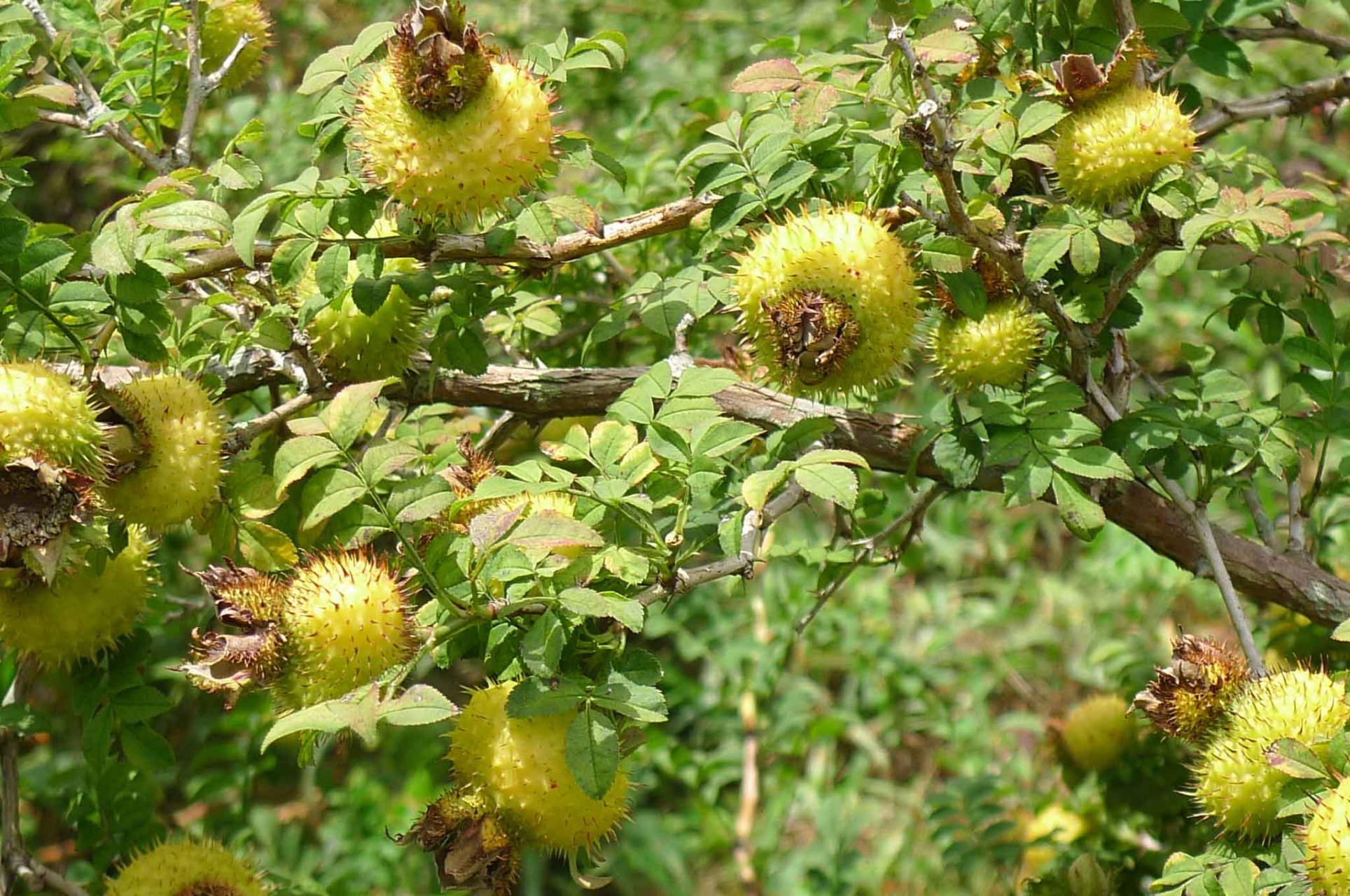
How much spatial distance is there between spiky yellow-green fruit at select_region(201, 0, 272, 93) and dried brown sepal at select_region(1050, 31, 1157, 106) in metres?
1.48

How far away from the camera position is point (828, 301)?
170 cm

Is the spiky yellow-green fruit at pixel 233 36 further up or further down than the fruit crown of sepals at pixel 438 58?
further down

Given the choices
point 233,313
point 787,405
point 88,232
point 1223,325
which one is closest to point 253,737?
point 233,313

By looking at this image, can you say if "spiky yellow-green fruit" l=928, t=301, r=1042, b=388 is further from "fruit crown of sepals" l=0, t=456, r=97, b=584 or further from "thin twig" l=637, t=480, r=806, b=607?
"fruit crown of sepals" l=0, t=456, r=97, b=584

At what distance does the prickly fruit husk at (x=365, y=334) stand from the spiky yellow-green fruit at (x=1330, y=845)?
1468 mm

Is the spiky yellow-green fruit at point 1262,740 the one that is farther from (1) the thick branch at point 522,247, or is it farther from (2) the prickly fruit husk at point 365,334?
(2) the prickly fruit husk at point 365,334

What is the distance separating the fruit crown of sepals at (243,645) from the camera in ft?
5.38

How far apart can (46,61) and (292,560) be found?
1.08 meters

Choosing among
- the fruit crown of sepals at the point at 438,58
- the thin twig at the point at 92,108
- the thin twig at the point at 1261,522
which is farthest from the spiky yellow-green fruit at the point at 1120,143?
the thin twig at the point at 92,108

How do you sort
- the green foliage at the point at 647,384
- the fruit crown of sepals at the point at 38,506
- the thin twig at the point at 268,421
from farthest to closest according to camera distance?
the thin twig at the point at 268,421 → the green foliage at the point at 647,384 → the fruit crown of sepals at the point at 38,506

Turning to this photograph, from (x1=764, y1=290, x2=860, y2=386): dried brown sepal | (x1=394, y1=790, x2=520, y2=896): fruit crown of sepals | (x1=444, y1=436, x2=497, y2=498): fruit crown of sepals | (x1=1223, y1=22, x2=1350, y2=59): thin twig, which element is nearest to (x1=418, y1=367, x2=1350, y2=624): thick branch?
(x1=444, y1=436, x2=497, y2=498): fruit crown of sepals

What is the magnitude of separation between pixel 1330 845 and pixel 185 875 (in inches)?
63.5

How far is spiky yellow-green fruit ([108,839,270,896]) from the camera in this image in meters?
1.91

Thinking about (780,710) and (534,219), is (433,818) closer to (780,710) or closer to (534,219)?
(534,219)
